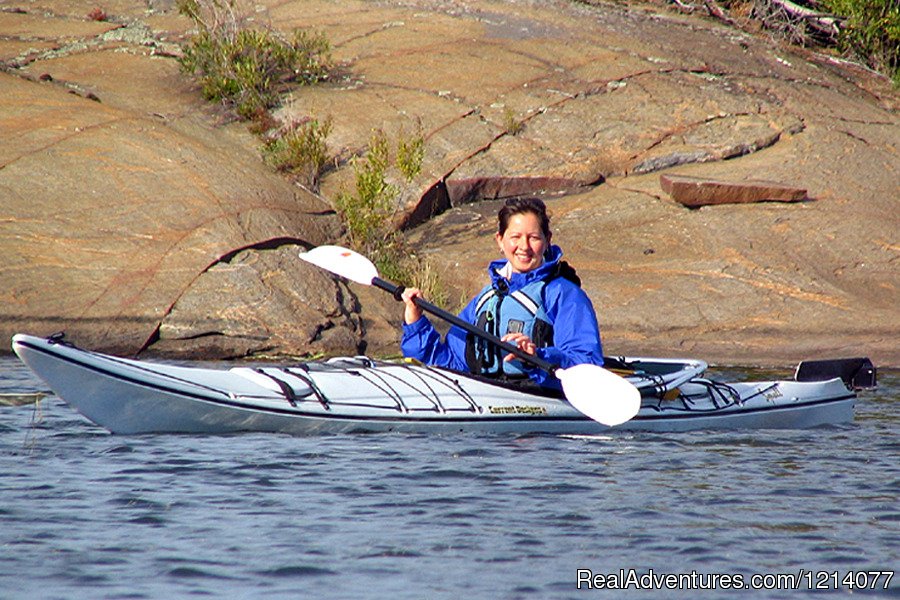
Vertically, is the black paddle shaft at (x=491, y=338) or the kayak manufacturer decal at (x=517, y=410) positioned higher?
the black paddle shaft at (x=491, y=338)

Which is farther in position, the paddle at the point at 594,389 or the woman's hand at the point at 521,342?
the woman's hand at the point at 521,342

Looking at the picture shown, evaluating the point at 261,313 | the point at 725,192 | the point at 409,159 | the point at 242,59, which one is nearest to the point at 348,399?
the point at 261,313

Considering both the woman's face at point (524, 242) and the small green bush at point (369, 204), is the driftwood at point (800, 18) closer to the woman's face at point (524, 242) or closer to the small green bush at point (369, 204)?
the small green bush at point (369, 204)

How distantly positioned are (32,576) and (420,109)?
35.7 ft

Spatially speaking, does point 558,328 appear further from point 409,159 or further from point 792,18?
point 792,18

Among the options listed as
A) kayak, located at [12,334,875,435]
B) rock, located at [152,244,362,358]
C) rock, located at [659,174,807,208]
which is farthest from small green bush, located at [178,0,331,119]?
kayak, located at [12,334,875,435]

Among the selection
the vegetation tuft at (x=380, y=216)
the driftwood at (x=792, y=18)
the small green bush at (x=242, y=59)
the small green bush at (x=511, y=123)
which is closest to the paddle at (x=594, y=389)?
the vegetation tuft at (x=380, y=216)

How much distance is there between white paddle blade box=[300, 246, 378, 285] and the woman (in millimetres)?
602

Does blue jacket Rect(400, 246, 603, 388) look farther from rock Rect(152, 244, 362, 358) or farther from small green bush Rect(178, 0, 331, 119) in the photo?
small green bush Rect(178, 0, 331, 119)

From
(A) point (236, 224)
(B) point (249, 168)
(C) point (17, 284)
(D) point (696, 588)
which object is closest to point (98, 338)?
(C) point (17, 284)

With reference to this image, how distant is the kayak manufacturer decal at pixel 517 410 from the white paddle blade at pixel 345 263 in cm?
112

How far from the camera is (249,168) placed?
1302 cm

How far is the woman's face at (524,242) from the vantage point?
6.71 metres

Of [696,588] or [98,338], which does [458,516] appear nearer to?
[696,588]
